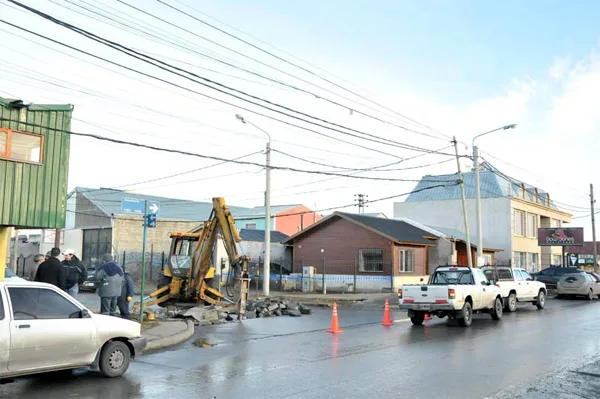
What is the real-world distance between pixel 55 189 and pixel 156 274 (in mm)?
29445

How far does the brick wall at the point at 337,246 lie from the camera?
115ft

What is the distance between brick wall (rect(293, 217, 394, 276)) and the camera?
35094 millimetres

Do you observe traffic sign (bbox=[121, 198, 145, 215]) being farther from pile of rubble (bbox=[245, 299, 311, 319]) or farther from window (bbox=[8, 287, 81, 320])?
window (bbox=[8, 287, 81, 320])

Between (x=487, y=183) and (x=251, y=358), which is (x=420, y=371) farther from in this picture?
(x=487, y=183)

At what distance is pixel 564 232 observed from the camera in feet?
156

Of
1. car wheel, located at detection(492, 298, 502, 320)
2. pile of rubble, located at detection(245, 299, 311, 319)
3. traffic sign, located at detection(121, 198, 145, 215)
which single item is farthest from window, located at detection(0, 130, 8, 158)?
car wheel, located at detection(492, 298, 502, 320)

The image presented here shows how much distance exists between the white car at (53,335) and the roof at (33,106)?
7440 mm

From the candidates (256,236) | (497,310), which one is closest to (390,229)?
(256,236)

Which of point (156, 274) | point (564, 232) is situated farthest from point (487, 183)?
point (156, 274)

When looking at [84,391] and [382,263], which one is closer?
[84,391]

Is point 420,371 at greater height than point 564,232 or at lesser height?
lesser

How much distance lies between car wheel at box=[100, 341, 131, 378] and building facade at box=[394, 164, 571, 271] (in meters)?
41.1

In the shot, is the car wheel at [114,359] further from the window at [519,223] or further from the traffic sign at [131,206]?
the window at [519,223]

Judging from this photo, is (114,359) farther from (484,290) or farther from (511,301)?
(511,301)
